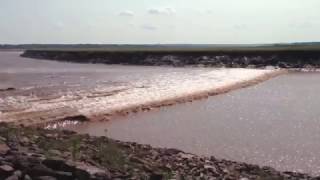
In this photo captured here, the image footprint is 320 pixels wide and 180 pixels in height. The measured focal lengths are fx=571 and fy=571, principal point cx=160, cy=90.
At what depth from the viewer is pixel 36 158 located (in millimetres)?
9180

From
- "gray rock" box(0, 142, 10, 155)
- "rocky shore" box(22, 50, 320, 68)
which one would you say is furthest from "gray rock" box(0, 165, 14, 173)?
"rocky shore" box(22, 50, 320, 68)

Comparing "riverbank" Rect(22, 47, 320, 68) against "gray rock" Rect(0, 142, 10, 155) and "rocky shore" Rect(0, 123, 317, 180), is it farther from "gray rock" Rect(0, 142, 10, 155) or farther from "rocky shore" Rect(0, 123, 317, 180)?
"gray rock" Rect(0, 142, 10, 155)

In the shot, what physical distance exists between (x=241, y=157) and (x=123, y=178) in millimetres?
5925

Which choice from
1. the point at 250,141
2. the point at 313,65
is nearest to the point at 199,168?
the point at 250,141

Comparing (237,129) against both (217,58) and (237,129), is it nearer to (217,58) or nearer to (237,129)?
(237,129)

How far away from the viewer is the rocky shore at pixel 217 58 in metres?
69.7

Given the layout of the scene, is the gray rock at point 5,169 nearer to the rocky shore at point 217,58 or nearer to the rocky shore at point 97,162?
the rocky shore at point 97,162

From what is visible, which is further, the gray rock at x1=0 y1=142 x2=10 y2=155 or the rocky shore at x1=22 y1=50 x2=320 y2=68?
the rocky shore at x1=22 y1=50 x2=320 y2=68

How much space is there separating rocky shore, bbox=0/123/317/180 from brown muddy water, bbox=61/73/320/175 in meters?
1.73

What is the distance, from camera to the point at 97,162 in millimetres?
10023

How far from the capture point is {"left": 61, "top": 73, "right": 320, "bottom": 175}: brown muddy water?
14213 millimetres

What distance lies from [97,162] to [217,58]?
2696 inches

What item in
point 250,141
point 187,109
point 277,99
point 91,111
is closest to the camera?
point 250,141

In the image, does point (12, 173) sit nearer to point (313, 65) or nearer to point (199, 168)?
point (199, 168)
